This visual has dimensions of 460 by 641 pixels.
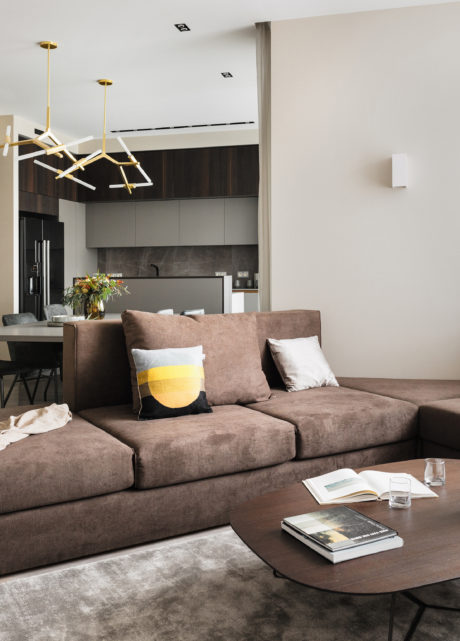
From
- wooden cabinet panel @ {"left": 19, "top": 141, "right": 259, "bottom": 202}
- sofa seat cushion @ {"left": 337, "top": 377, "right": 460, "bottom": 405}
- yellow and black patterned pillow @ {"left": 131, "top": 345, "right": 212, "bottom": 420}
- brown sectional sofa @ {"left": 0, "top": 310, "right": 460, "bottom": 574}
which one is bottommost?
brown sectional sofa @ {"left": 0, "top": 310, "right": 460, "bottom": 574}

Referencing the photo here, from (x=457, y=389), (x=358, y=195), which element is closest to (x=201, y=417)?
(x=457, y=389)

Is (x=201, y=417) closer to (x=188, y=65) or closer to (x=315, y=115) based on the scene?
(x=315, y=115)

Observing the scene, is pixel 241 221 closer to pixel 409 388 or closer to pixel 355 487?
pixel 409 388

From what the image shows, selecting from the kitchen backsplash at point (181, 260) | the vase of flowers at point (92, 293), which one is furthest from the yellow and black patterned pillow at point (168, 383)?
the kitchen backsplash at point (181, 260)

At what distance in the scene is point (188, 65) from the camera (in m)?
5.34

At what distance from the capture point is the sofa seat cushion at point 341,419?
2.94m

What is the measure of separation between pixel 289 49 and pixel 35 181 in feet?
13.1

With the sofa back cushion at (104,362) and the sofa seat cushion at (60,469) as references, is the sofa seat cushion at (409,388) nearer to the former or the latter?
the sofa back cushion at (104,362)

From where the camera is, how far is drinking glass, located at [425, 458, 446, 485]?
2.12 m

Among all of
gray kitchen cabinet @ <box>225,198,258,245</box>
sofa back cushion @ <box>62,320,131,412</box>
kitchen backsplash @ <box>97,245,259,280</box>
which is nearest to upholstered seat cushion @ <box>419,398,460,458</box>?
sofa back cushion @ <box>62,320,131,412</box>

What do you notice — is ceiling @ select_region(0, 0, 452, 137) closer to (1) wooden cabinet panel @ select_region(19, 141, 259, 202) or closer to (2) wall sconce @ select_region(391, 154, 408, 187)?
(1) wooden cabinet panel @ select_region(19, 141, 259, 202)

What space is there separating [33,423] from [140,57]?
362cm

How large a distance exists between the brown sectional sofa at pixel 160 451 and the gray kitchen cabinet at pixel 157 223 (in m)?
4.82

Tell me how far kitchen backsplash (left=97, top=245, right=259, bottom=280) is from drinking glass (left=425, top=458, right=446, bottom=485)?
621 cm
